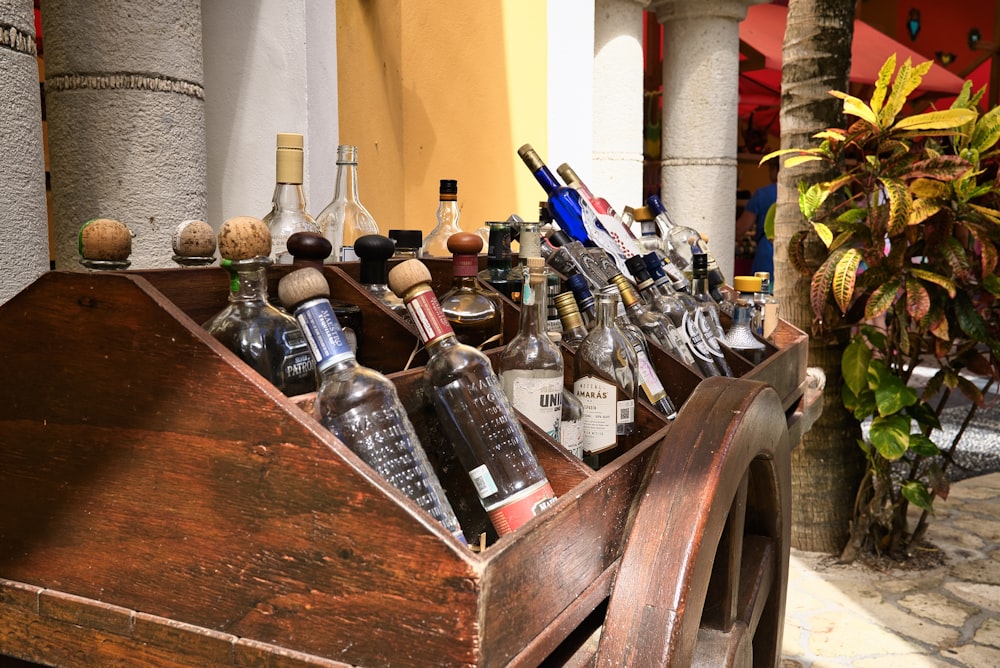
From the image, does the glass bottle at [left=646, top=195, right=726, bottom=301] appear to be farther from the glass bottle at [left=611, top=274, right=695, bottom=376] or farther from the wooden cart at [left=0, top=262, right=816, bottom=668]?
the wooden cart at [left=0, top=262, right=816, bottom=668]

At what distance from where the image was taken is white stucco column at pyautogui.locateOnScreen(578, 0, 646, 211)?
3.80m

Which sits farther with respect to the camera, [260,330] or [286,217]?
[286,217]

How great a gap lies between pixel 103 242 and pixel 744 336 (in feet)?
4.35

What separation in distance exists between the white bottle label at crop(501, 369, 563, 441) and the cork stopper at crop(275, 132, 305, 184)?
0.43 m

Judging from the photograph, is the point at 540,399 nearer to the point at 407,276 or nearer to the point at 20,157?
the point at 407,276

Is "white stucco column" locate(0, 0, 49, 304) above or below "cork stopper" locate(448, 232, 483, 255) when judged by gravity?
above

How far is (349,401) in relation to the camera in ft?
2.33

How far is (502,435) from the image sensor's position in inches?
31.9

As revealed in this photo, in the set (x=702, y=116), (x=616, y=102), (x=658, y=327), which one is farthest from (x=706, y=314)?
(x=702, y=116)

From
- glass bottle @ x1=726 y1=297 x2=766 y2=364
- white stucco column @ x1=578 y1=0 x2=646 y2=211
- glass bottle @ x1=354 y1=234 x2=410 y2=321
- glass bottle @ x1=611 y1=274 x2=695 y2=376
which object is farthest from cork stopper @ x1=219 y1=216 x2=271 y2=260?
white stucco column @ x1=578 y1=0 x2=646 y2=211

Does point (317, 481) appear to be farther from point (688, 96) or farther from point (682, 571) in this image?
point (688, 96)

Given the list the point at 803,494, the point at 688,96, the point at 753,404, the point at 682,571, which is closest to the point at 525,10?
the point at 688,96

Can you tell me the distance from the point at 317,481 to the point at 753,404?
49 cm

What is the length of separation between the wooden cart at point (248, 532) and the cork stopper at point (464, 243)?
0.89ft
